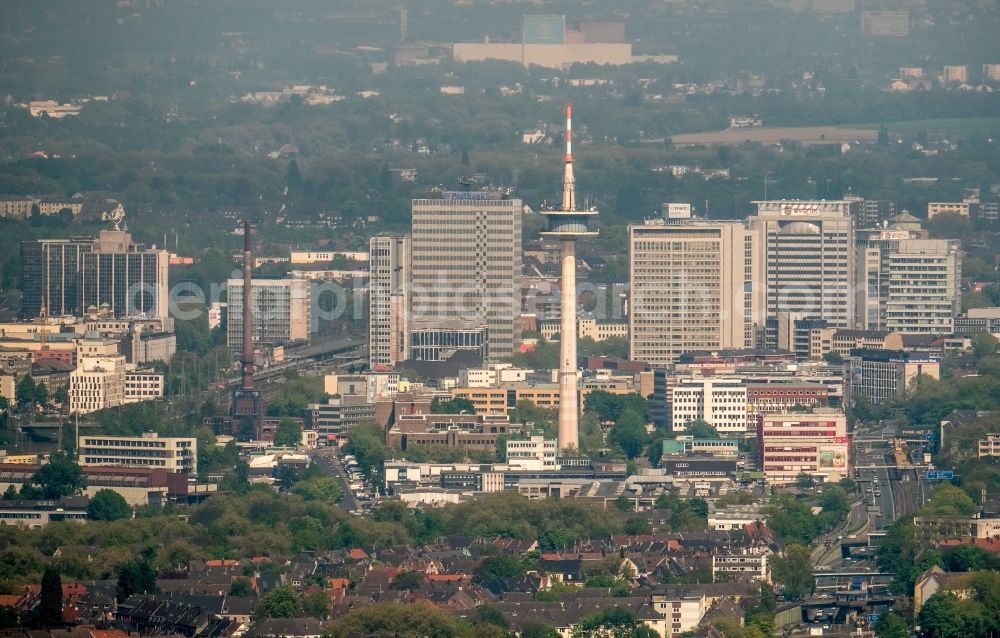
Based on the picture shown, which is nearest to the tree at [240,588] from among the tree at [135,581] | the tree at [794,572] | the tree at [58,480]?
the tree at [135,581]

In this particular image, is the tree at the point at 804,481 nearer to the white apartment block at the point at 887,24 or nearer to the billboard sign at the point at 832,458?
the billboard sign at the point at 832,458

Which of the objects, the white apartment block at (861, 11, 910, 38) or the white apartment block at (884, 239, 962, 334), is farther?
the white apartment block at (861, 11, 910, 38)

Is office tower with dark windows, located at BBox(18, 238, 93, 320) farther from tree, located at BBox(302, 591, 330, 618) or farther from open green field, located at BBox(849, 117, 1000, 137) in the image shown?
open green field, located at BBox(849, 117, 1000, 137)

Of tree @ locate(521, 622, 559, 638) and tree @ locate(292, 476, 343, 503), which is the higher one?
tree @ locate(292, 476, 343, 503)

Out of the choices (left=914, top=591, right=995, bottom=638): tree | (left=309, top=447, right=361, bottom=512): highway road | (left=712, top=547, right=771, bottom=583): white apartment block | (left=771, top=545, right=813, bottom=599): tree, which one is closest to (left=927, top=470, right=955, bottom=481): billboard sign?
(left=712, top=547, right=771, bottom=583): white apartment block

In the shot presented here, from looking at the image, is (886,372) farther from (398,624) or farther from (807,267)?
(398,624)

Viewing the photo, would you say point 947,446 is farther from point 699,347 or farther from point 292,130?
point 292,130
